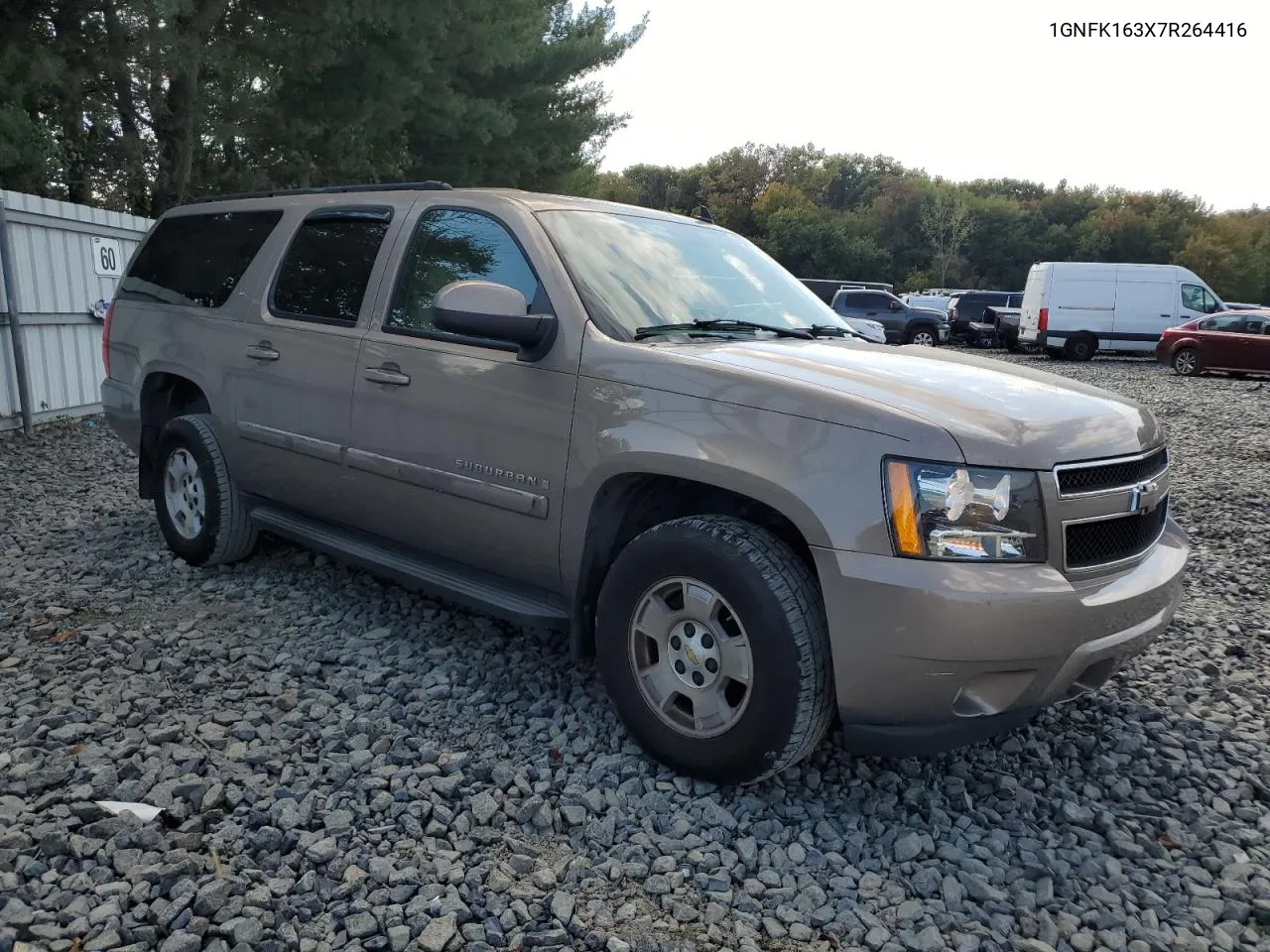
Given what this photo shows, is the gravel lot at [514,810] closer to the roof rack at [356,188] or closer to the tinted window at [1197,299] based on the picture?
the roof rack at [356,188]

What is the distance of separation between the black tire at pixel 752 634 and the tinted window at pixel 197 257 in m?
2.92

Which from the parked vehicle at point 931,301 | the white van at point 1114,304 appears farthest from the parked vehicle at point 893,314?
the parked vehicle at point 931,301

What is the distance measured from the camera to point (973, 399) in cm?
283

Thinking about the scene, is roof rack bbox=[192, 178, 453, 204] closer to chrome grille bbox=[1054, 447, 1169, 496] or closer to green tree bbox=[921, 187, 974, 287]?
chrome grille bbox=[1054, 447, 1169, 496]

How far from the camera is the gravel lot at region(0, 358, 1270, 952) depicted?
2412 mm

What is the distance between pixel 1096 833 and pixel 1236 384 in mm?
18755

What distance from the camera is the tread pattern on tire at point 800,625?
106 inches

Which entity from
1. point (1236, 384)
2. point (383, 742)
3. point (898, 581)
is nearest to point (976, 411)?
point (898, 581)

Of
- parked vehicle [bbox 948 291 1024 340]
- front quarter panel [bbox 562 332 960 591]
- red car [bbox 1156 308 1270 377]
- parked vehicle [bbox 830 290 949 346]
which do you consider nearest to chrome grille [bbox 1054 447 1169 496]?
front quarter panel [bbox 562 332 960 591]

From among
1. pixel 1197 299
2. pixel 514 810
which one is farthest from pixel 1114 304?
pixel 514 810

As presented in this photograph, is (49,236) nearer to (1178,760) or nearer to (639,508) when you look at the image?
(639,508)

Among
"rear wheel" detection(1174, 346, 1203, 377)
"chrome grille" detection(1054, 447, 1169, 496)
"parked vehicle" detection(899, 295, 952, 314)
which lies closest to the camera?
"chrome grille" detection(1054, 447, 1169, 496)

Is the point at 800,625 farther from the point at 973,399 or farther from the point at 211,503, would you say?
the point at 211,503

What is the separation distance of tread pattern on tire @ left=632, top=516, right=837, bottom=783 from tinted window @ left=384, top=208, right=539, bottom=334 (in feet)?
4.47
